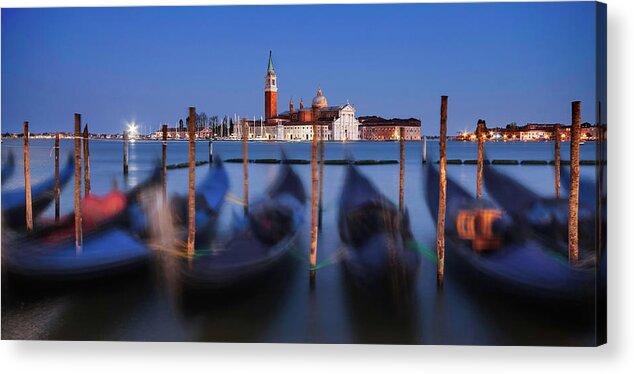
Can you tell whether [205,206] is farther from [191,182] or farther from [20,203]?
[20,203]

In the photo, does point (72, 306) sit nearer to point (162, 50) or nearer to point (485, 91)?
point (162, 50)

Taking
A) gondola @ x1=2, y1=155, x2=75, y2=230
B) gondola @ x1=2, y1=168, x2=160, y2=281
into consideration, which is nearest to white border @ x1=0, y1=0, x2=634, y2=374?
gondola @ x1=2, y1=168, x2=160, y2=281

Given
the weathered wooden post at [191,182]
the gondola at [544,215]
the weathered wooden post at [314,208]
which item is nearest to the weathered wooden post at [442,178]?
the weathered wooden post at [314,208]

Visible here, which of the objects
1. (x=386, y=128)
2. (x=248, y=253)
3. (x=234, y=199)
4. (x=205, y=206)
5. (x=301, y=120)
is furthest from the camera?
(x=234, y=199)

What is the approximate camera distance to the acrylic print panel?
16.1ft

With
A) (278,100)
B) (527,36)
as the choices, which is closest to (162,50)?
(278,100)

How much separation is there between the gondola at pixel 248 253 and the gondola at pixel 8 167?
1.82 meters

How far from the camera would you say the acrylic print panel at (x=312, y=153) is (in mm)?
4902

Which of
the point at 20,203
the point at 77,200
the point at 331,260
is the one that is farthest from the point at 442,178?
the point at 20,203

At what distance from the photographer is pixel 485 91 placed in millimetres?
5855

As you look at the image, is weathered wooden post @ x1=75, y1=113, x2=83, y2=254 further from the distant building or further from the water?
the distant building

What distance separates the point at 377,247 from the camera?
6.05 meters

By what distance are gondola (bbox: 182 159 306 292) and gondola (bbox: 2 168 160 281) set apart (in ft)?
1.98

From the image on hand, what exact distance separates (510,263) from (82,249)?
Answer: 4241 mm
